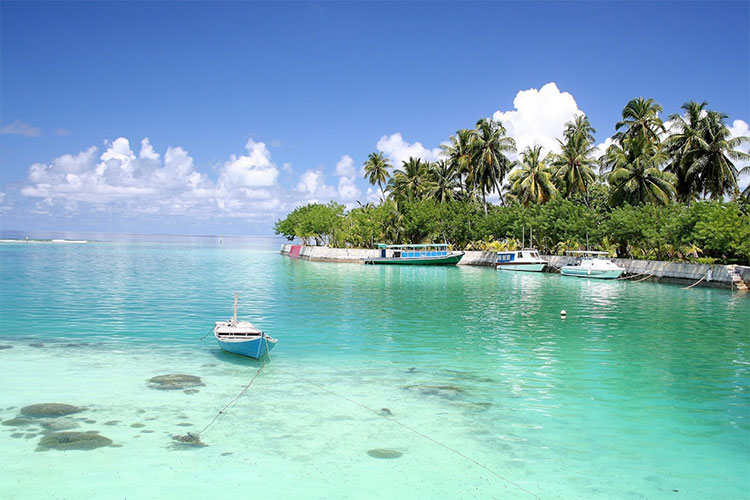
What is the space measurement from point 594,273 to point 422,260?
85.7 ft

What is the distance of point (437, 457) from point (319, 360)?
8387 mm

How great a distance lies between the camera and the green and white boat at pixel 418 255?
74062 mm

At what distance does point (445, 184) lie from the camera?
A: 86375 millimetres

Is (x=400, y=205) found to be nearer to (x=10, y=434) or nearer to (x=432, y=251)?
(x=432, y=251)

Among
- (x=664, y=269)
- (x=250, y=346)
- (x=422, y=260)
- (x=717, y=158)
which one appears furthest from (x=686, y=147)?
(x=250, y=346)

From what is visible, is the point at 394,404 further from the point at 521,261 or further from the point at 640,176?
the point at 521,261

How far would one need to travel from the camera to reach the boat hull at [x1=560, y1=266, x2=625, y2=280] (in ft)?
171

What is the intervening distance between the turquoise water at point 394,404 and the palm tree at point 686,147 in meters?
32.5

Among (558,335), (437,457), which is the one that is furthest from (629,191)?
(437,457)

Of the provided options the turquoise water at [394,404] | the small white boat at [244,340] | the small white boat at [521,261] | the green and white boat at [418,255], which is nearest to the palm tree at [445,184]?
the green and white boat at [418,255]

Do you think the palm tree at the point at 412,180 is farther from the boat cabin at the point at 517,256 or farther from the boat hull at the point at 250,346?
the boat hull at the point at 250,346

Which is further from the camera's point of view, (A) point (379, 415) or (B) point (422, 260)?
(B) point (422, 260)

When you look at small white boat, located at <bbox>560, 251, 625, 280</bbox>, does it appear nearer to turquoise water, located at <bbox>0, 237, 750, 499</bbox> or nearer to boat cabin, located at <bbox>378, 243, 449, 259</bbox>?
boat cabin, located at <bbox>378, 243, 449, 259</bbox>

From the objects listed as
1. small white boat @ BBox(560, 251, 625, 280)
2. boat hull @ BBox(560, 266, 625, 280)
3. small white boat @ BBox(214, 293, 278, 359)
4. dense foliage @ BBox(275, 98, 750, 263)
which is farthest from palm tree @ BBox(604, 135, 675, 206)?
small white boat @ BBox(214, 293, 278, 359)
